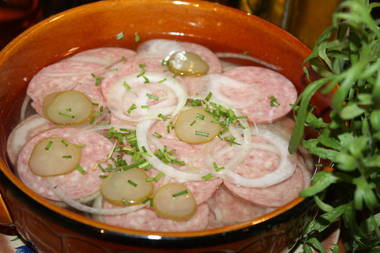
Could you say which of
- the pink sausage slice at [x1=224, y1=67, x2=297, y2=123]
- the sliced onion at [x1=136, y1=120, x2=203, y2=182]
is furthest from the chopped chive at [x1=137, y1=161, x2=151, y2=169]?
the pink sausage slice at [x1=224, y1=67, x2=297, y2=123]

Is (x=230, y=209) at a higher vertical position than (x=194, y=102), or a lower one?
lower

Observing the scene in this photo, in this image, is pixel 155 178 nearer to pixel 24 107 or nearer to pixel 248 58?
pixel 24 107

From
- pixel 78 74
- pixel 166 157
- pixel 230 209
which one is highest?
pixel 78 74

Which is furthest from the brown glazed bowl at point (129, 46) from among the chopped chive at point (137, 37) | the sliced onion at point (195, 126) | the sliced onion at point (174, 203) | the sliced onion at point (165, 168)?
the sliced onion at point (195, 126)

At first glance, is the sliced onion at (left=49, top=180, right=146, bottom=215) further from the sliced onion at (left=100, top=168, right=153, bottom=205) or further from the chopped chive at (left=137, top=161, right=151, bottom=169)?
the chopped chive at (left=137, top=161, right=151, bottom=169)

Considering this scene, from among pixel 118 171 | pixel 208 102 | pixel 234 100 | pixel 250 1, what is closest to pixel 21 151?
pixel 118 171

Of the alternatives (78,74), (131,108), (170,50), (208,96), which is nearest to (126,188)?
(131,108)

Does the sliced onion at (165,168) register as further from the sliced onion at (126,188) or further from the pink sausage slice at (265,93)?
the pink sausage slice at (265,93)

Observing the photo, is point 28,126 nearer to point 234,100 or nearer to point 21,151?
point 21,151
